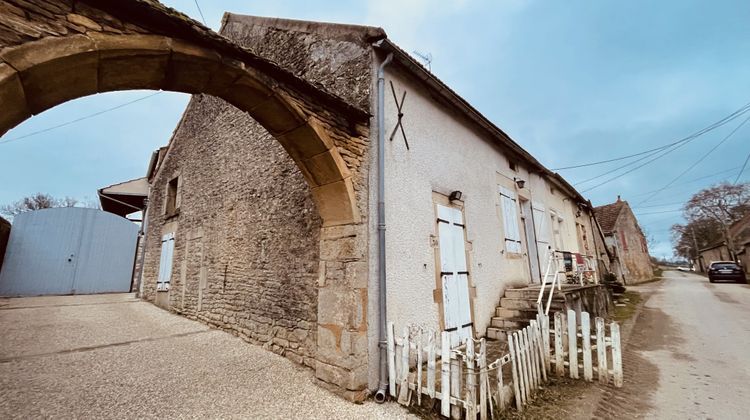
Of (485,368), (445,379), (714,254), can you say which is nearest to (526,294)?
(485,368)

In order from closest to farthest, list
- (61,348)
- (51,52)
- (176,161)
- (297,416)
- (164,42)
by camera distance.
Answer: (51,52)
(164,42)
(297,416)
(61,348)
(176,161)

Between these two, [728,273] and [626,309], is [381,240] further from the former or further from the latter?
Result: [728,273]

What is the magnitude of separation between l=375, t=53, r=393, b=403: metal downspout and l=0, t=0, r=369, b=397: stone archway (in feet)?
0.70

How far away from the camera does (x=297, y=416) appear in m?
3.18

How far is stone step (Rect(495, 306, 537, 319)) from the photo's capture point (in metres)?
5.92

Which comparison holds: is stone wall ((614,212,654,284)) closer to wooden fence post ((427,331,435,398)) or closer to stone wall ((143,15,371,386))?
wooden fence post ((427,331,435,398))

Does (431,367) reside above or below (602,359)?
above

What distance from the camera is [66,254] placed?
14289 mm

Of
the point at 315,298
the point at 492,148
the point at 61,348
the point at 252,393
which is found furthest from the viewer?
the point at 492,148

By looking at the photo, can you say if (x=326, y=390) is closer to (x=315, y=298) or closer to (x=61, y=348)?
(x=315, y=298)

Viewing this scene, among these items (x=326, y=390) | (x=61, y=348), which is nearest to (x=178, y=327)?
(x=61, y=348)

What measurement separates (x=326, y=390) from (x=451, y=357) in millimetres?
1657

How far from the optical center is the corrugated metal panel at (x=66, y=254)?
526 inches

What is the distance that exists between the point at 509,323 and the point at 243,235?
5505 mm
